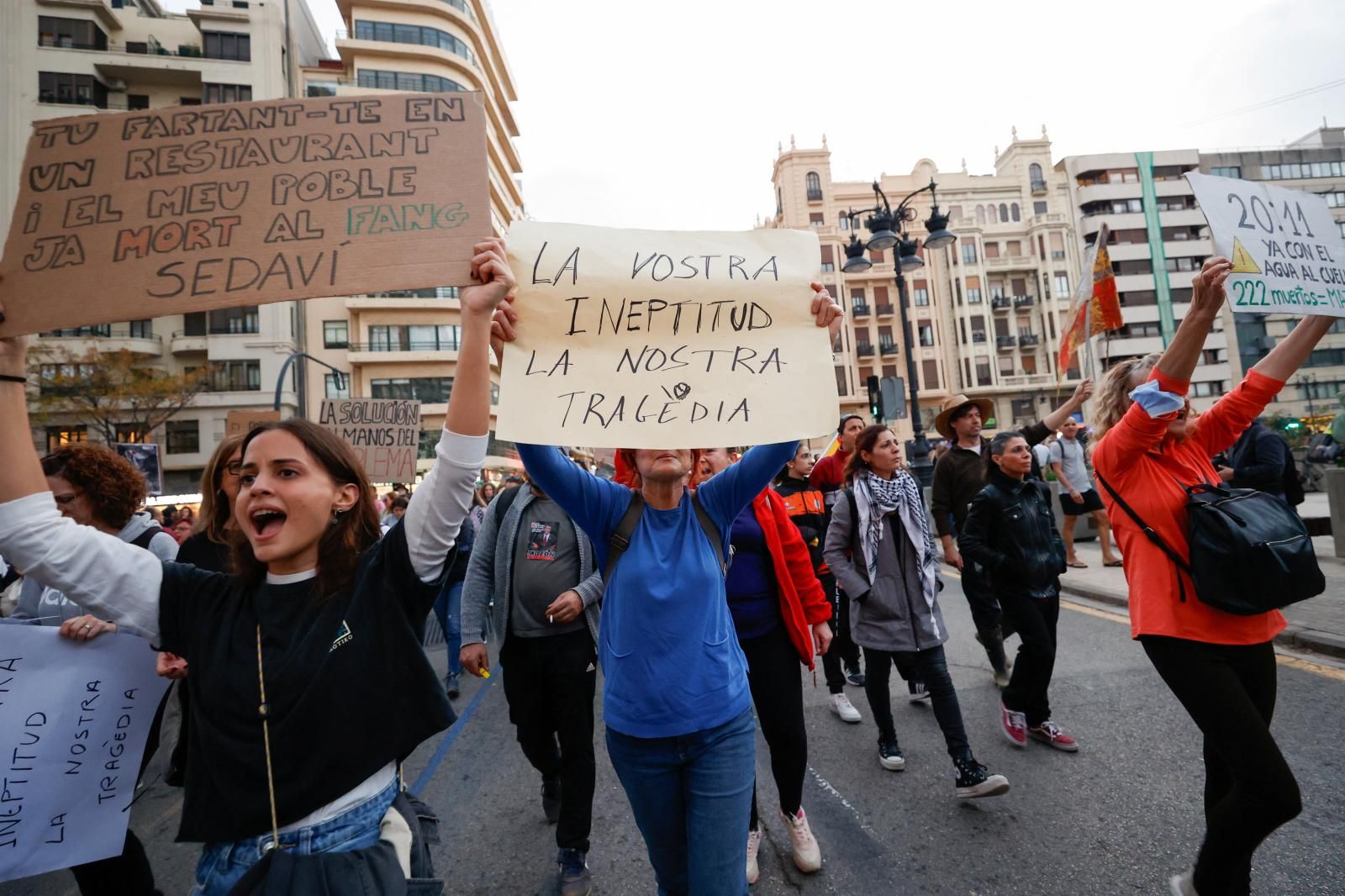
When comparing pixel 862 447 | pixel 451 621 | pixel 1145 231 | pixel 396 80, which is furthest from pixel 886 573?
pixel 1145 231

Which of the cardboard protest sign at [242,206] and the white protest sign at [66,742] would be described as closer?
the cardboard protest sign at [242,206]

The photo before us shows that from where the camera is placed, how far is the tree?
25.9 metres

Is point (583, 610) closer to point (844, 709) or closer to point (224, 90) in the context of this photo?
point (844, 709)

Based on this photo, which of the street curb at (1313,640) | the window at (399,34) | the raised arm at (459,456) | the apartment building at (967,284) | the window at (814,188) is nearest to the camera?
the raised arm at (459,456)

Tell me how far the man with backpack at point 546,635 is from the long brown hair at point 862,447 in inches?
73.1

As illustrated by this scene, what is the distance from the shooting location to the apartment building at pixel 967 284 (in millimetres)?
48812

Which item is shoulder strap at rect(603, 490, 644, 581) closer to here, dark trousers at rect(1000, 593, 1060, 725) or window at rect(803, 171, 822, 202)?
dark trousers at rect(1000, 593, 1060, 725)

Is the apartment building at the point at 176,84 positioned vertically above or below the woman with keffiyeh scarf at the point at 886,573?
above

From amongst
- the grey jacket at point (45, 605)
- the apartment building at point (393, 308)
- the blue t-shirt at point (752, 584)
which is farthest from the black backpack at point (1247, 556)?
the apartment building at point (393, 308)

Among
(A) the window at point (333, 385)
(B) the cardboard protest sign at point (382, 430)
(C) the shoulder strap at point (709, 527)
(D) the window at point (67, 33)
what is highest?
(D) the window at point (67, 33)

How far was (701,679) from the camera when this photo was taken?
81.9 inches

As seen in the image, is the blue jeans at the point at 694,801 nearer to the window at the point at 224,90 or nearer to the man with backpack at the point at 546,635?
the man with backpack at the point at 546,635

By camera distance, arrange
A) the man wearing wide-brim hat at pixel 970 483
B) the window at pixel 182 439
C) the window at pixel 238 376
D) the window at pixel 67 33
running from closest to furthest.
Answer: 1. the man wearing wide-brim hat at pixel 970 483
2. the window at pixel 67 33
3. the window at pixel 182 439
4. the window at pixel 238 376

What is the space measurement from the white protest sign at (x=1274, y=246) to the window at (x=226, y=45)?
46363 mm
